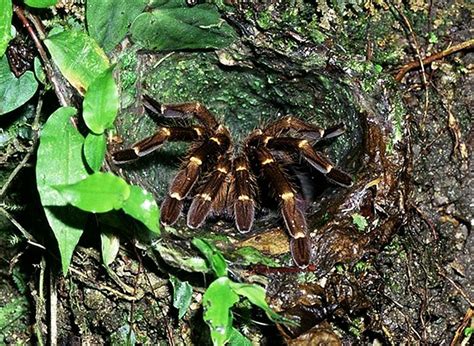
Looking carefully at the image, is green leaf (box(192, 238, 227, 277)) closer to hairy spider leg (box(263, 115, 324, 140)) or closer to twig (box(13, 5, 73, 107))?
twig (box(13, 5, 73, 107))

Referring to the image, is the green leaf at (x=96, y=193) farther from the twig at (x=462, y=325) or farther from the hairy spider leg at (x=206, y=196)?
the twig at (x=462, y=325)

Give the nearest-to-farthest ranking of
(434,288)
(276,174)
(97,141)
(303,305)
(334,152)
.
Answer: (97,141) → (303,305) → (276,174) → (434,288) → (334,152)

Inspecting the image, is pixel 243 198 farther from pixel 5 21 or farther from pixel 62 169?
pixel 5 21

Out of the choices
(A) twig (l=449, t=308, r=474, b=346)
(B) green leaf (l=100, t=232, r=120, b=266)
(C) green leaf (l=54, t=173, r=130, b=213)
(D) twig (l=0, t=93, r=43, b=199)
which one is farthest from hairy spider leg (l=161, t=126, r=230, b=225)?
(A) twig (l=449, t=308, r=474, b=346)

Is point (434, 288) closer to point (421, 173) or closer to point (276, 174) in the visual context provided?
point (421, 173)

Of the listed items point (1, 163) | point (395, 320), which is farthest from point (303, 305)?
point (1, 163)
